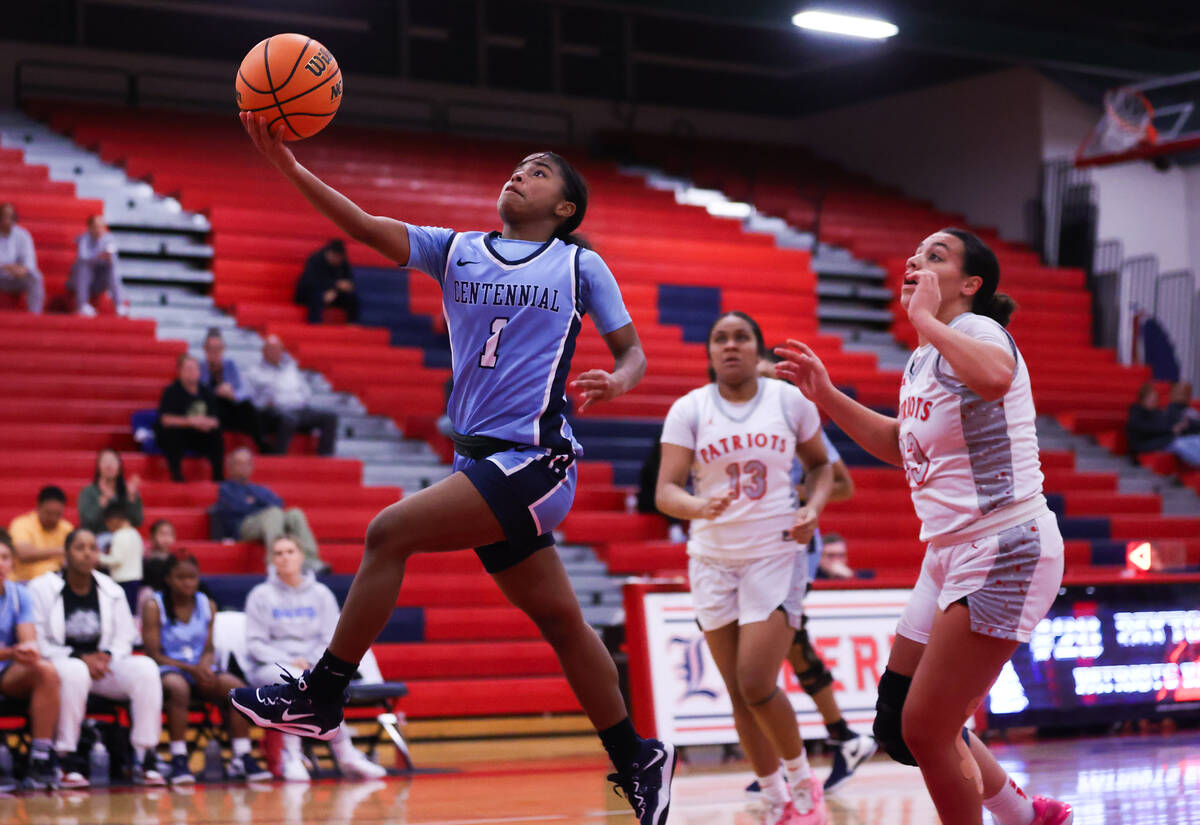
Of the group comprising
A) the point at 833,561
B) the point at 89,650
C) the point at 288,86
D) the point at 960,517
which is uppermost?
the point at 288,86

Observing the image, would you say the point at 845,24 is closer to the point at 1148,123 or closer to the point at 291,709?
the point at 1148,123

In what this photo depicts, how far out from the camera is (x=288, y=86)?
4438 mm

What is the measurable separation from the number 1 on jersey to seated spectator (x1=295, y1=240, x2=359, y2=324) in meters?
11.4

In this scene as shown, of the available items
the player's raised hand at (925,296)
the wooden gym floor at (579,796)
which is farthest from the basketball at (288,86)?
the wooden gym floor at (579,796)

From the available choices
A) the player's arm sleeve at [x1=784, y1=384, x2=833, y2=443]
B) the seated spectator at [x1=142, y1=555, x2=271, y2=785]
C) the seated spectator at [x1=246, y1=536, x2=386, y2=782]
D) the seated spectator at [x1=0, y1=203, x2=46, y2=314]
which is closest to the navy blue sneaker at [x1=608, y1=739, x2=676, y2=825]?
the player's arm sleeve at [x1=784, y1=384, x2=833, y2=443]

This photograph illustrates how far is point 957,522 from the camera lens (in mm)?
4289

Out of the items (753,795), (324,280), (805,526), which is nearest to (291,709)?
(805,526)

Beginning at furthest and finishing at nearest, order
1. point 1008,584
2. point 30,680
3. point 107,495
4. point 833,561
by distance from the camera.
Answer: point 833,561, point 107,495, point 30,680, point 1008,584

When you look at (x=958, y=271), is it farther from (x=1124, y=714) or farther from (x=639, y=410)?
(x=639, y=410)

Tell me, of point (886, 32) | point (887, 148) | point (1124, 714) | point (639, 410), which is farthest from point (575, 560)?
point (887, 148)

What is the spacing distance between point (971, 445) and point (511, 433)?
1.34 m

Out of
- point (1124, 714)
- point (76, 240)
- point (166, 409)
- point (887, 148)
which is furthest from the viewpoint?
point (887, 148)

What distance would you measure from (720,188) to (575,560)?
10815 mm

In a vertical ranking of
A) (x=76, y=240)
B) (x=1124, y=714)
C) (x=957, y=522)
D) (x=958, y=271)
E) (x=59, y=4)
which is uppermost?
(x=59, y=4)
